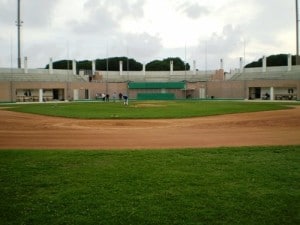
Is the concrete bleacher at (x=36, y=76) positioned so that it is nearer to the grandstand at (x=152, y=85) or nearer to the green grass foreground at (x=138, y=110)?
the grandstand at (x=152, y=85)

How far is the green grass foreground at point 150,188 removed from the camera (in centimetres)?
690

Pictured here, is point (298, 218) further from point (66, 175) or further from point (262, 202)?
point (66, 175)

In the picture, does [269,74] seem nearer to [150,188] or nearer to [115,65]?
[115,65]

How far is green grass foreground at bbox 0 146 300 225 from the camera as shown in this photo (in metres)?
6.90

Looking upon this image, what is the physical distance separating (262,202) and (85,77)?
287 feet

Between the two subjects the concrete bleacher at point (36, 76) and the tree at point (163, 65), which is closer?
the concrete bleacher at point (36, 76)

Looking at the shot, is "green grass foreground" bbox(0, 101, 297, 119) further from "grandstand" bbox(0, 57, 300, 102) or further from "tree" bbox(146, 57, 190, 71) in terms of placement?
"tree" bbox(146, 57, 190, 71)

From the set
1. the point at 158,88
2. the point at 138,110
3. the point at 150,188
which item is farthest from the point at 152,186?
the point at 158,88

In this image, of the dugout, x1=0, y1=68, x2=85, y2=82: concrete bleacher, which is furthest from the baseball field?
the dugout

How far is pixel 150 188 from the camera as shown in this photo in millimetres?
8461

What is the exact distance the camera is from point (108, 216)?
272 inches

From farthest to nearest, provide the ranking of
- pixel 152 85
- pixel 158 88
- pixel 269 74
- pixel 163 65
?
pixel 163 65
pixel 158 88
pixel 152 85
pixel 269 74

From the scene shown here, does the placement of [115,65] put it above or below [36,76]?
above

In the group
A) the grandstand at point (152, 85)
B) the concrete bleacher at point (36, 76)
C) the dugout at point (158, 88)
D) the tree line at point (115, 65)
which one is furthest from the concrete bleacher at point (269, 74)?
the tree line at point (115, 65)
